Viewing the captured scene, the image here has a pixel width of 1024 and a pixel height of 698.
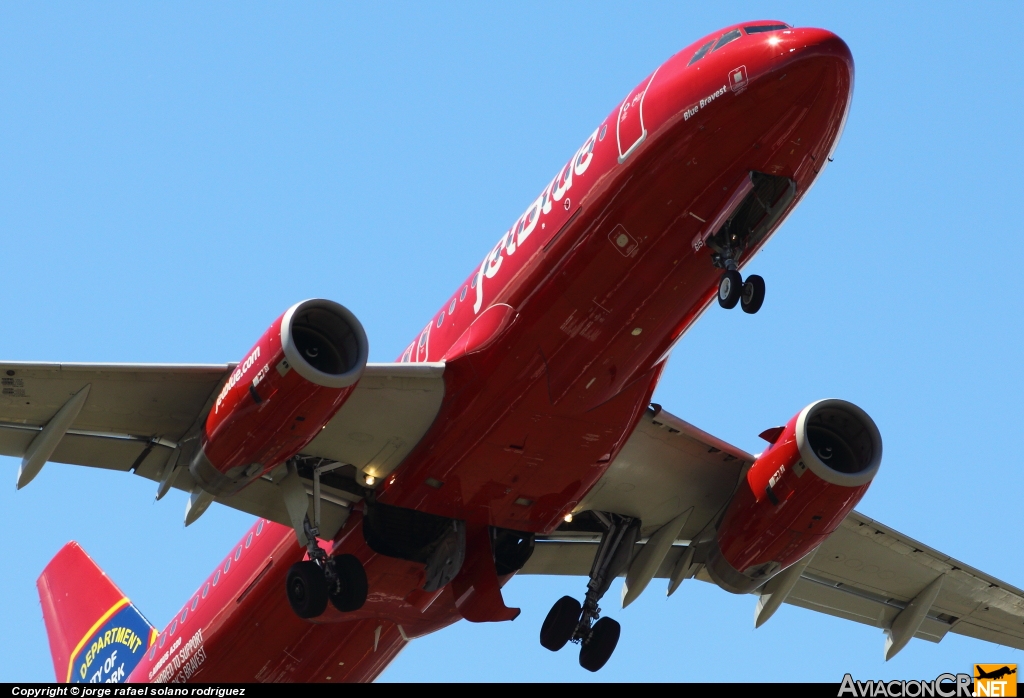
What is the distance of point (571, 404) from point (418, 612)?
15.7 ft

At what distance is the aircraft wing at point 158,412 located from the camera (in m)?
19.0

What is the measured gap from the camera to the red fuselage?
1719 cm

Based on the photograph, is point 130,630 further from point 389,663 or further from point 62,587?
point 389,663

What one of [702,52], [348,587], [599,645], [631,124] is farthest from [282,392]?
[599,645]

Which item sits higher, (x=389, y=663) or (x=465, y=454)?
(x=465, y=454)

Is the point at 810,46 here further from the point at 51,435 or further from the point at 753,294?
the point at 51,435

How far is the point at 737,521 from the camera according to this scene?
22.4 meters

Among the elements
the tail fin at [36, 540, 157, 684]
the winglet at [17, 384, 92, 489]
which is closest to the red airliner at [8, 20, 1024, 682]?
the winglet at [17, 384, 92, 489]

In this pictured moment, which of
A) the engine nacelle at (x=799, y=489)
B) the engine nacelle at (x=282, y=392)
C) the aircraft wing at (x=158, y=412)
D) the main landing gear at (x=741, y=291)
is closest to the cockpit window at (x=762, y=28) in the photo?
the main landing gear at (x=741, y=291)

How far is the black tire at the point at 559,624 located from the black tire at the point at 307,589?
3910 mm

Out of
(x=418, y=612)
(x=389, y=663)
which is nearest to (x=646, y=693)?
(x=418, y=612)

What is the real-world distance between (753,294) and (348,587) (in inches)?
286

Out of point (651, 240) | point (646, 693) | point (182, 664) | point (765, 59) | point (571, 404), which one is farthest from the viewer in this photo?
point (182, 664)

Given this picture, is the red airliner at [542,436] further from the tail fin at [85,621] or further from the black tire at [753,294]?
the tail fin at [85,621]
